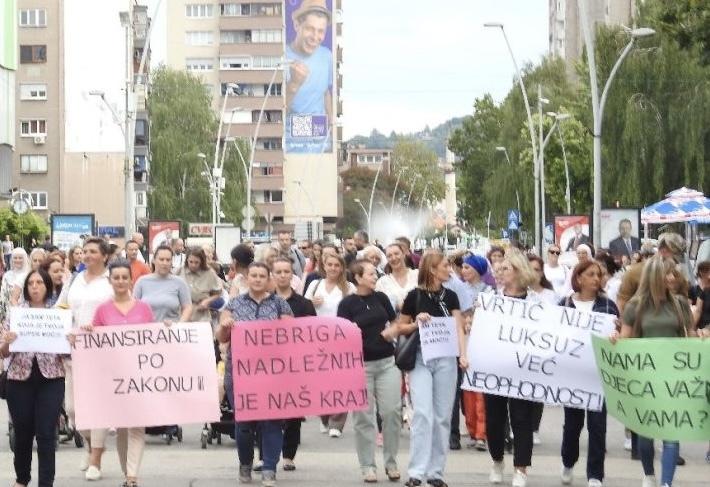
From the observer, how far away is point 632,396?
1145 cm

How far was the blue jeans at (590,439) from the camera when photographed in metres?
12.1

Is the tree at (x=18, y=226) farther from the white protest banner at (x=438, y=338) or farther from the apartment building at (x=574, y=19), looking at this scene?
the white protest banner at (x=438, y=338)

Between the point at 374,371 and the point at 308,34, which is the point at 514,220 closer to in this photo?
the point at 374,371

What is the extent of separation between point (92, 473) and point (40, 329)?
1.74 m

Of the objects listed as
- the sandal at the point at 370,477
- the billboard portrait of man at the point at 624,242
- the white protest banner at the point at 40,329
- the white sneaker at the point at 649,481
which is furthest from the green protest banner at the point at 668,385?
the billboard portrait of man at the point at 624,242

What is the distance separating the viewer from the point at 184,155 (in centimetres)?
9750

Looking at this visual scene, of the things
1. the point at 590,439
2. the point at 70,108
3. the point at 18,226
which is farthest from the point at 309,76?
the point at 590,439

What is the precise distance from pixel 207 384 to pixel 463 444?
377 cm

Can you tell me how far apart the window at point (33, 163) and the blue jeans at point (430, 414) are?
7763 centimetres

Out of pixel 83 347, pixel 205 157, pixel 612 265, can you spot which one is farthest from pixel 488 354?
pixel 205 157

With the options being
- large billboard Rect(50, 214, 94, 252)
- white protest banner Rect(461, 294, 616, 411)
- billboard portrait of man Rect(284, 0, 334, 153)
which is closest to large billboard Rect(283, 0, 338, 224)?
billboard portrait of man Rect(284, 0, 334, 153)

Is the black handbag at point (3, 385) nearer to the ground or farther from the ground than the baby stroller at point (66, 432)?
farther from the ground

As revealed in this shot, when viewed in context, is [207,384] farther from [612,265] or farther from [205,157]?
[205,157]

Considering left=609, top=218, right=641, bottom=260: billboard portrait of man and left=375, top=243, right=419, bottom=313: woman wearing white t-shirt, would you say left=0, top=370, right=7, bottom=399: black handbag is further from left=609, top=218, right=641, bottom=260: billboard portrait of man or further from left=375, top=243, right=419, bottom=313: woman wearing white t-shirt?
left=609, top=218, right=641, bottom=260: billboard portrait of man
